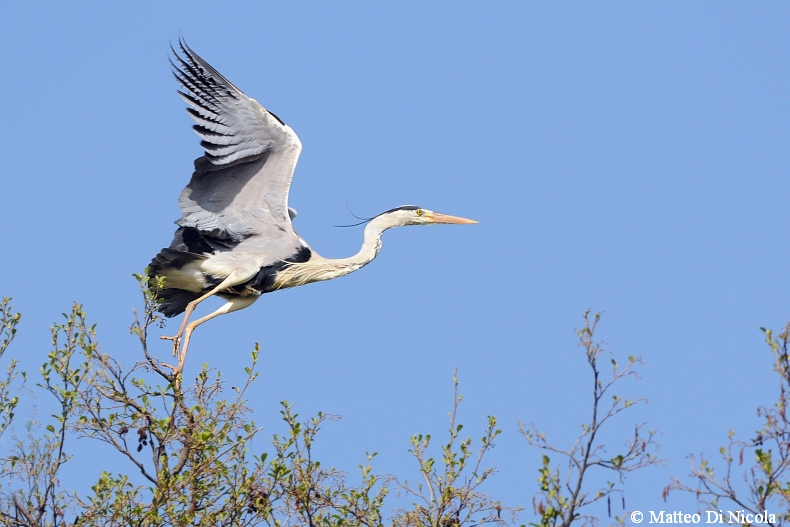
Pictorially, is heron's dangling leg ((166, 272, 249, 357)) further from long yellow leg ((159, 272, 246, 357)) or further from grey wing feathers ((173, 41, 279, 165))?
grey wing feathers ((173, 41, 279, 165))

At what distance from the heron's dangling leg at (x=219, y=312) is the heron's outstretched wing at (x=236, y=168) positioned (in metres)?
0.45

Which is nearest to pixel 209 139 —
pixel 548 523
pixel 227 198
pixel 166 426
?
pixel 227 198

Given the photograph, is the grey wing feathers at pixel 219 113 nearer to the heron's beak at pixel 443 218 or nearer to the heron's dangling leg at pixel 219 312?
the heron's dangling leg at pixel 219 312

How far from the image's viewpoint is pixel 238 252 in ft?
26.3

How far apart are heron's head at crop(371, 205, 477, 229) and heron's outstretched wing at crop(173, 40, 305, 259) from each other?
104 cm

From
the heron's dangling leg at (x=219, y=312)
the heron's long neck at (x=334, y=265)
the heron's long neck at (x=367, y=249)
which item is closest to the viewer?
the heron's dangling leg at (x=219, y=312)

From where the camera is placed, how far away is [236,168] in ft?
24.9

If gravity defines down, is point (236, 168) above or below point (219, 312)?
above

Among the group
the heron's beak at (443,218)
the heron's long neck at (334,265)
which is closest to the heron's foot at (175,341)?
the heron's long neck at (334,265)

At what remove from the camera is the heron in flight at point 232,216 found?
7.32 meters

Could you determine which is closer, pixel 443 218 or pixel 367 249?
pixel 367 249

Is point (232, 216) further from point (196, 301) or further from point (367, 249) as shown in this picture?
point (367, 249)

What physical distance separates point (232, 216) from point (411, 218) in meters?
1.93

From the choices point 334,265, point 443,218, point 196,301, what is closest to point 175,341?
Answer: point 196,301
